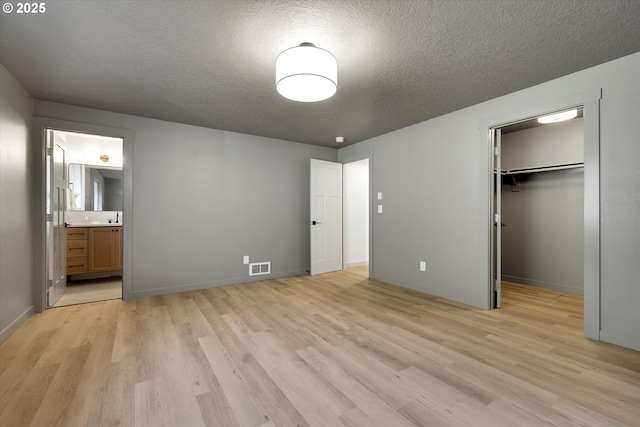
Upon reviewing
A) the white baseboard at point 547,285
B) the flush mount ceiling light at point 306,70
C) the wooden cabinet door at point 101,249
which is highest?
the flush mount ceiling light at point 306,70

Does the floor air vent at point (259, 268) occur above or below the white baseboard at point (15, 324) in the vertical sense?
above

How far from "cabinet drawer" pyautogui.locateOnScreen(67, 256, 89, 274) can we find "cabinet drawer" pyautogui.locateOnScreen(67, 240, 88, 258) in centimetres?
6

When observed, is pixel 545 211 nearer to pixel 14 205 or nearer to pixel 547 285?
pixel 547 285

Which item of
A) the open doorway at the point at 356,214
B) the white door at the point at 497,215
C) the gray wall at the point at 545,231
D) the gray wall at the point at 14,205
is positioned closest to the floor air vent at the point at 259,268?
the open doorway at the point at 356,214

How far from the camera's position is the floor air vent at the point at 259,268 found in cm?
453

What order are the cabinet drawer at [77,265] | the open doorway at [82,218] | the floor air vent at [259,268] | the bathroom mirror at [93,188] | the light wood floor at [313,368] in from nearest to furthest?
the light wood floor at [313,368]
the open doorway at [82,218]
the cabinet drawer at [77,265]
the floor air vent at [259,268]
the bathroom mirror at [93,188]

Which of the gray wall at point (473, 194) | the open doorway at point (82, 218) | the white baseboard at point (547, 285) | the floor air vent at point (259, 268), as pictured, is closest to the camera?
the gray wall at point (473, 194)

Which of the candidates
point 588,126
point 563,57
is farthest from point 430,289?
point 563,57

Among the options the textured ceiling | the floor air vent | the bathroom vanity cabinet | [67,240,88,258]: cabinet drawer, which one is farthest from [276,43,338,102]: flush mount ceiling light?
[67,240,88,258]: cabinet drawer

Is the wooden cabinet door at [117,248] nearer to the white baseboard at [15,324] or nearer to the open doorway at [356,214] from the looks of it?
the white baseboard at [15,324]

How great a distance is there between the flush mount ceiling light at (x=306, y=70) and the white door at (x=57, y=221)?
10.3ft

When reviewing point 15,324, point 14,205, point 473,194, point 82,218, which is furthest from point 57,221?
point 473,194

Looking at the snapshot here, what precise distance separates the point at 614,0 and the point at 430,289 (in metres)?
3.11

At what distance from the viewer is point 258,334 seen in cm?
252
